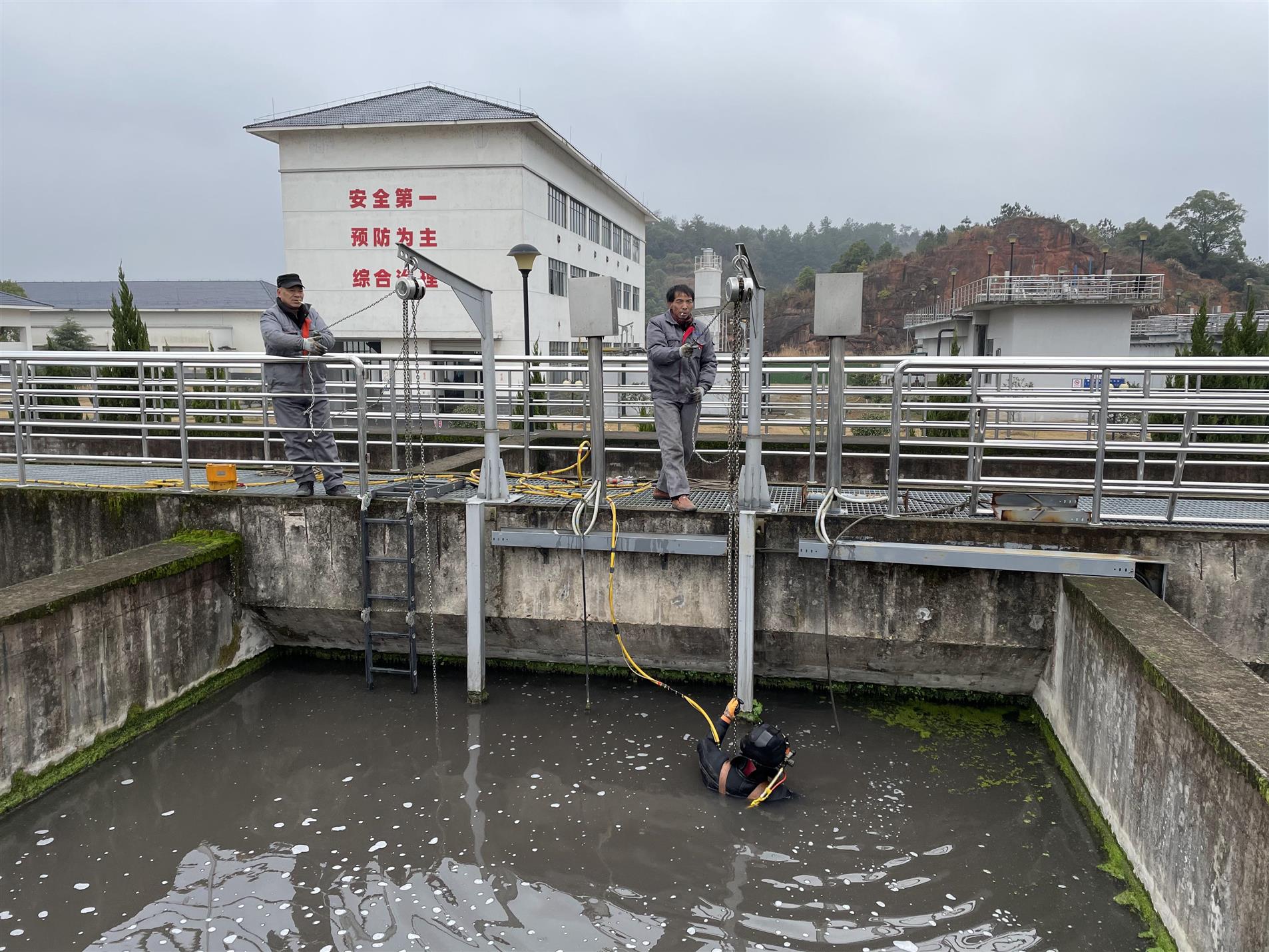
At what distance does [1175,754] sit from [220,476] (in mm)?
7769

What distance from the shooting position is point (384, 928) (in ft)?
14.3

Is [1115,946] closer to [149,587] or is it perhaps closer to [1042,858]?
[1042,858]

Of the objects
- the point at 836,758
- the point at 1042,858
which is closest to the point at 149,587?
the point at 836,758

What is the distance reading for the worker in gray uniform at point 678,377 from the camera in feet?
22.8

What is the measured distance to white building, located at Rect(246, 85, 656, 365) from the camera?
1177 inches

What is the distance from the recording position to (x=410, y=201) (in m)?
30.6

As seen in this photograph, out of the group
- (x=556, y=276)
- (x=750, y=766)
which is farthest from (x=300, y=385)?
(x=556, y=276)

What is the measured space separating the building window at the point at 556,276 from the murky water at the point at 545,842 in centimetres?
→ 2867

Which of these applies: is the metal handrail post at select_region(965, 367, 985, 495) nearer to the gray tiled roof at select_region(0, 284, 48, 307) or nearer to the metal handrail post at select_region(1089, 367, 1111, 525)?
the metal handrail post at select_region(1089, 367, 1111, 525)

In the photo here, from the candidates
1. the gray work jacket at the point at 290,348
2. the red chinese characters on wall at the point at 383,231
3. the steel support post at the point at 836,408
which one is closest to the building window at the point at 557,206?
the red chinese characters on wall at the point at 383,231

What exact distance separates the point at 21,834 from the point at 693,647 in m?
4.87

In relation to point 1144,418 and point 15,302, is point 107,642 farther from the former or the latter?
point 15,302

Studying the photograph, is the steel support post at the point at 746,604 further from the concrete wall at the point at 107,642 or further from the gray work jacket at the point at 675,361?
the concrete wall at the point at 107,642

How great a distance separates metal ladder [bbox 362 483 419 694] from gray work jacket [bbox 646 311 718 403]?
2.32 meters
